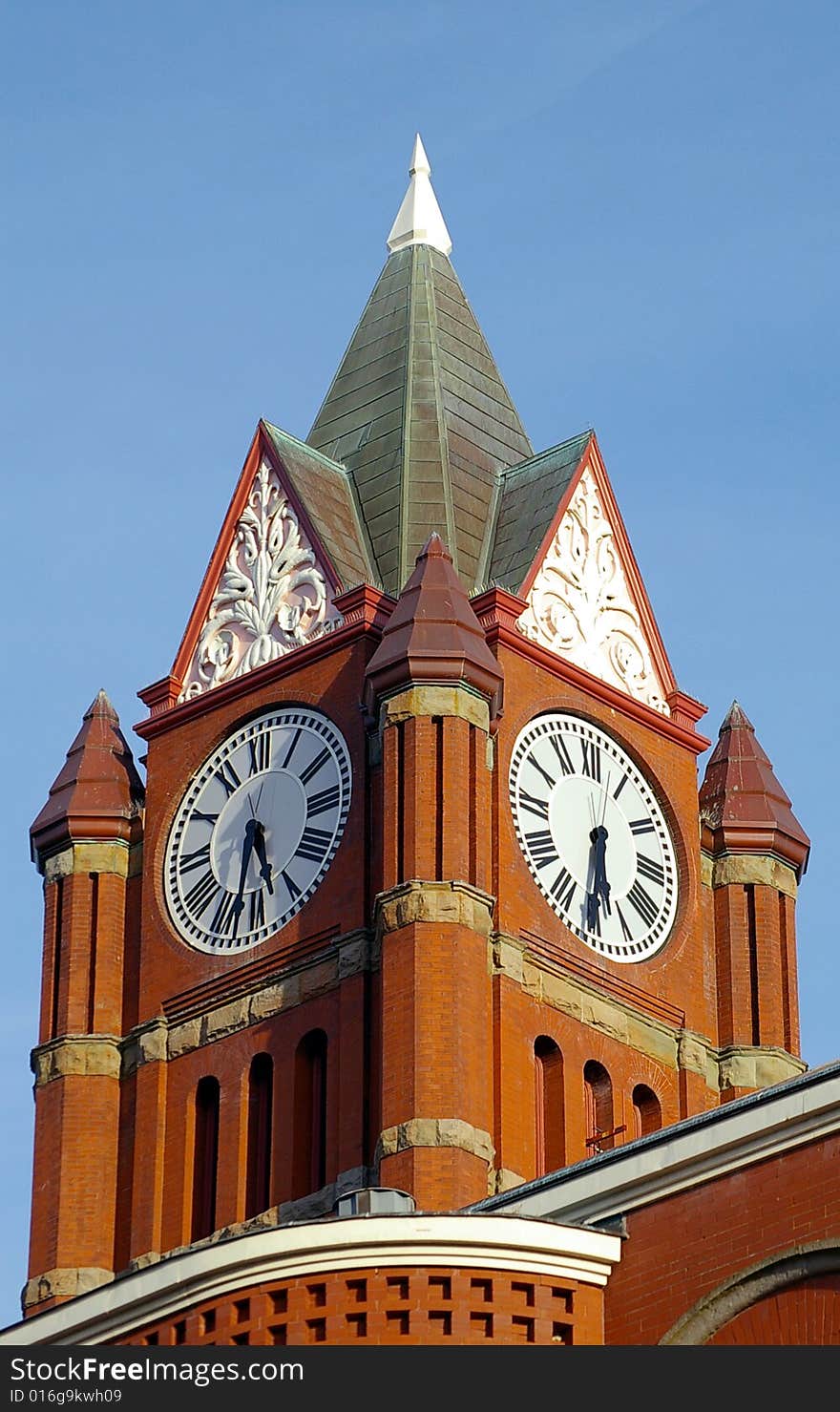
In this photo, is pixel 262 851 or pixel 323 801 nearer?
pixel 323 801

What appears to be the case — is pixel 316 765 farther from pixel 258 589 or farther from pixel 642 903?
pixel 642 903

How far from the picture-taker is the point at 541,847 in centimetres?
5425

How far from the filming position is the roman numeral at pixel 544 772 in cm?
5478

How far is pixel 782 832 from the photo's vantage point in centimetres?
5778

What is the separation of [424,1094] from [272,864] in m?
5.38

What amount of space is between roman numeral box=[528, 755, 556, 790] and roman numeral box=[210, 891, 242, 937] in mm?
4112

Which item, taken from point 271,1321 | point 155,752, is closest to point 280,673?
point 155,752

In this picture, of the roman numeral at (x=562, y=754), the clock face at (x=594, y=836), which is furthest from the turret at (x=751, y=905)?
the roman numeral at (x=562, y=754)

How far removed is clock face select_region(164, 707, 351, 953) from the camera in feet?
177

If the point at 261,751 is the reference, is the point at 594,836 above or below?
below

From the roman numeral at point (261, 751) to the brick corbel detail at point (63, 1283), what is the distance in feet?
21.9

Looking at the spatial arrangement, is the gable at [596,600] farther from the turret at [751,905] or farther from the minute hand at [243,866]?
the minute hand at [243,866]

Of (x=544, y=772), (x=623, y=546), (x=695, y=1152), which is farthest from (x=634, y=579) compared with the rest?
(x=695, y=1152)

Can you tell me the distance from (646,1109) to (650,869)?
3.33 m
